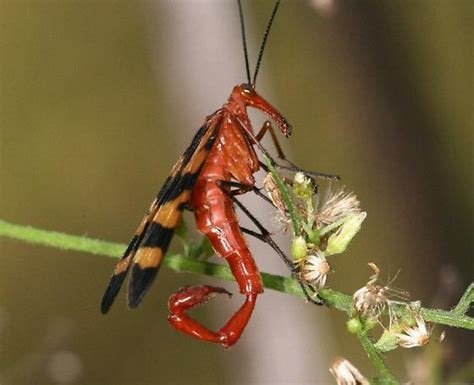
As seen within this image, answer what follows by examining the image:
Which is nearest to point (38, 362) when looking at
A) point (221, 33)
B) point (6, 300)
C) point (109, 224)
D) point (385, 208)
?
point (6, 300)

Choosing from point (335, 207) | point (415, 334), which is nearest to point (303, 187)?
point (335, 207)

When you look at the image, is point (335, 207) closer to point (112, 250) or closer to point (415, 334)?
point (415, 334)

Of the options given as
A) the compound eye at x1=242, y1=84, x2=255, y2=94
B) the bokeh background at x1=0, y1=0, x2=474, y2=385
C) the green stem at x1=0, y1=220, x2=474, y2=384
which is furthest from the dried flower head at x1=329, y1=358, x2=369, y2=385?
the bokeh background at x1=0, y1=0, x2=474, y2=385

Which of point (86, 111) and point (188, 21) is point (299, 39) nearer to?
point (188, 21)

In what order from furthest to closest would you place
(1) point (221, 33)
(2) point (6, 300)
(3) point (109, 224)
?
(1) point (221, 33), (3) point (109, 224), (2) point (6, 300)

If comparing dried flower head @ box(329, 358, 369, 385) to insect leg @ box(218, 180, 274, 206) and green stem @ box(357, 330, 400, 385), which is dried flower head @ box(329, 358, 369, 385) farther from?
insect leg @ box(218, 180, 274, 206)

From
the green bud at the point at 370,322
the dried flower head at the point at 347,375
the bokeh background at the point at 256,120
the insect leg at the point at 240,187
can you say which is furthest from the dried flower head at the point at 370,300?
the bokeh background at the point at 256,120

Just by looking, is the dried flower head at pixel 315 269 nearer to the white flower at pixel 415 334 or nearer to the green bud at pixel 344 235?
the green bud at pixel 344 235
